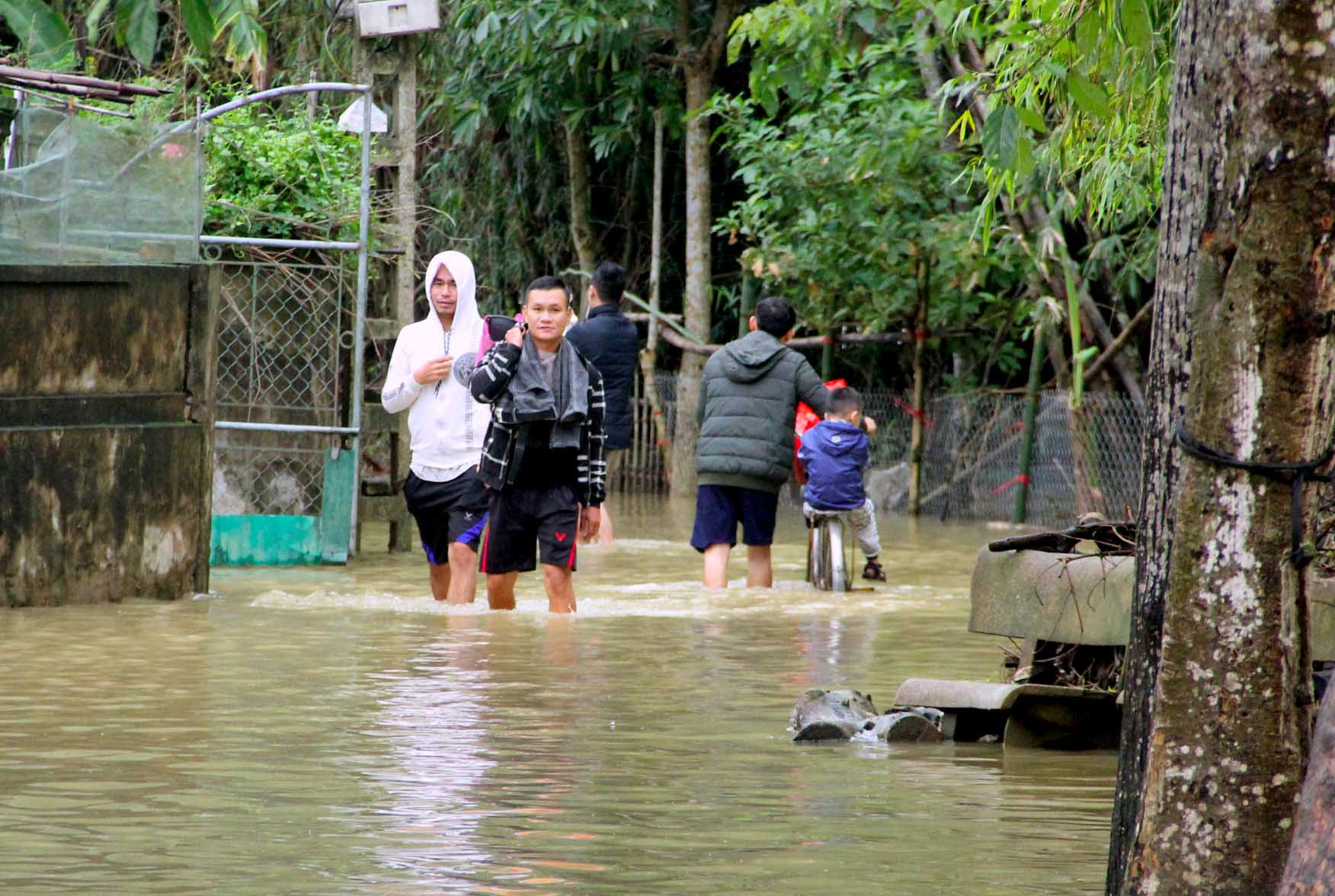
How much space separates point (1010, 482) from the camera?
733 inches

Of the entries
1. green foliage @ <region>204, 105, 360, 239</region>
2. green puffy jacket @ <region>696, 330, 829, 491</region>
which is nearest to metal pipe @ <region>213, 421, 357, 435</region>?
green foliage @ <region>204, 105, 360, 239</region>

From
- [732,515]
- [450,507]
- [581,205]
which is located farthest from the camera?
[581,205]

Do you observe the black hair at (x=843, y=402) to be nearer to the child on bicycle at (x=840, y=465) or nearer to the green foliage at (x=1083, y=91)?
the child on bicycle at (x=840, y=465)

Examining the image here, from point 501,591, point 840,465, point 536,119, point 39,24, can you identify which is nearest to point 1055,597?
point 501,591

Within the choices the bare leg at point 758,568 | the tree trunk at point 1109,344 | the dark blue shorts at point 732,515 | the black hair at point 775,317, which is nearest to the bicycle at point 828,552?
the bare leg at point 758,568

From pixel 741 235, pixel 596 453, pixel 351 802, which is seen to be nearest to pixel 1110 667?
pixel 351 802

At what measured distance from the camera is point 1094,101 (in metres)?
5.45

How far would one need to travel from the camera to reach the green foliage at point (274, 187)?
13289 mm

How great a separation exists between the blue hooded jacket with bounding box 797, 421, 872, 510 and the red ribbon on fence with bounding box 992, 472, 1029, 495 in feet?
18.6

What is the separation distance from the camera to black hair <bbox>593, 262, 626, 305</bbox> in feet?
44.6

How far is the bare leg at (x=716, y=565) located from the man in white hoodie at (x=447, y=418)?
1.89 m

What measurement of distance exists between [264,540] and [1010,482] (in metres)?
8.07

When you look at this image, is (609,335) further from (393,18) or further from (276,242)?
(393,18)

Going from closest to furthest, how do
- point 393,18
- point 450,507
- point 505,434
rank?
point 505,434 → point 450,507 → point 393,18
